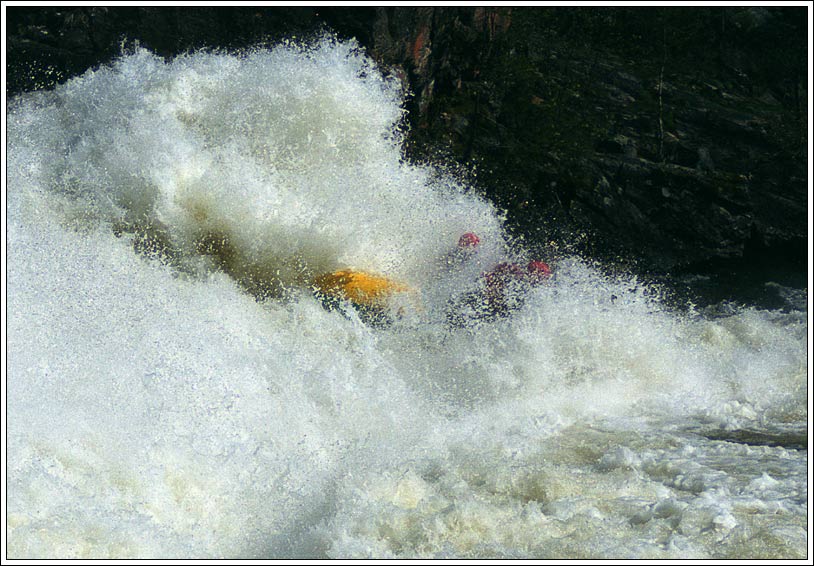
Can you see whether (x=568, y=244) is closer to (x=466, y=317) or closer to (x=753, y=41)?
(x=753, y=41)

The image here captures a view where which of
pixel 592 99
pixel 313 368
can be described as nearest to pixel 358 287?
pixel 313 368

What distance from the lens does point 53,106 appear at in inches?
262

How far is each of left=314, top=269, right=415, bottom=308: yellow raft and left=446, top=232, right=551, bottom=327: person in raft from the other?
0.49 metres

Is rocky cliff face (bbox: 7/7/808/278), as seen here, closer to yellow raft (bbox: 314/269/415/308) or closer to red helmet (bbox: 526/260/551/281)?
red helmet (bbox: 526/260/551/281)

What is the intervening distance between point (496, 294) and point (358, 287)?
124cm

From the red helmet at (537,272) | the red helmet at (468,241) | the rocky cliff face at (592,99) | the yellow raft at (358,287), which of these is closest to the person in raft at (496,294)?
the red helmet at (537,272)

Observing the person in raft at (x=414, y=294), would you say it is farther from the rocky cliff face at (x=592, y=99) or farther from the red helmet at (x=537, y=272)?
the rocky cliff face at (x=592, y=99)

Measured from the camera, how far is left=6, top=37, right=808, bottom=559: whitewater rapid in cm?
289

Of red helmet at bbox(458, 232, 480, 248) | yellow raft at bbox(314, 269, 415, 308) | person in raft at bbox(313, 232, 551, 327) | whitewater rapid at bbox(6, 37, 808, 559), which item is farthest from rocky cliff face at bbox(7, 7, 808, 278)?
yellow raft at bbox(314, 269, 415, 308)

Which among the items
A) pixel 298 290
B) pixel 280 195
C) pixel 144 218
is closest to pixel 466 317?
pixel 298 290

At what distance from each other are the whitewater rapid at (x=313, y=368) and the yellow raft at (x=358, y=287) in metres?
0.18

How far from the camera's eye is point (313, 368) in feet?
13.8

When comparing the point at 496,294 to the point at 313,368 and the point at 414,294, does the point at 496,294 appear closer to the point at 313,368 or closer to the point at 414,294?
the point at 414,294

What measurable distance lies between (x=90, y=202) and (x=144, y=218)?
448 mm
